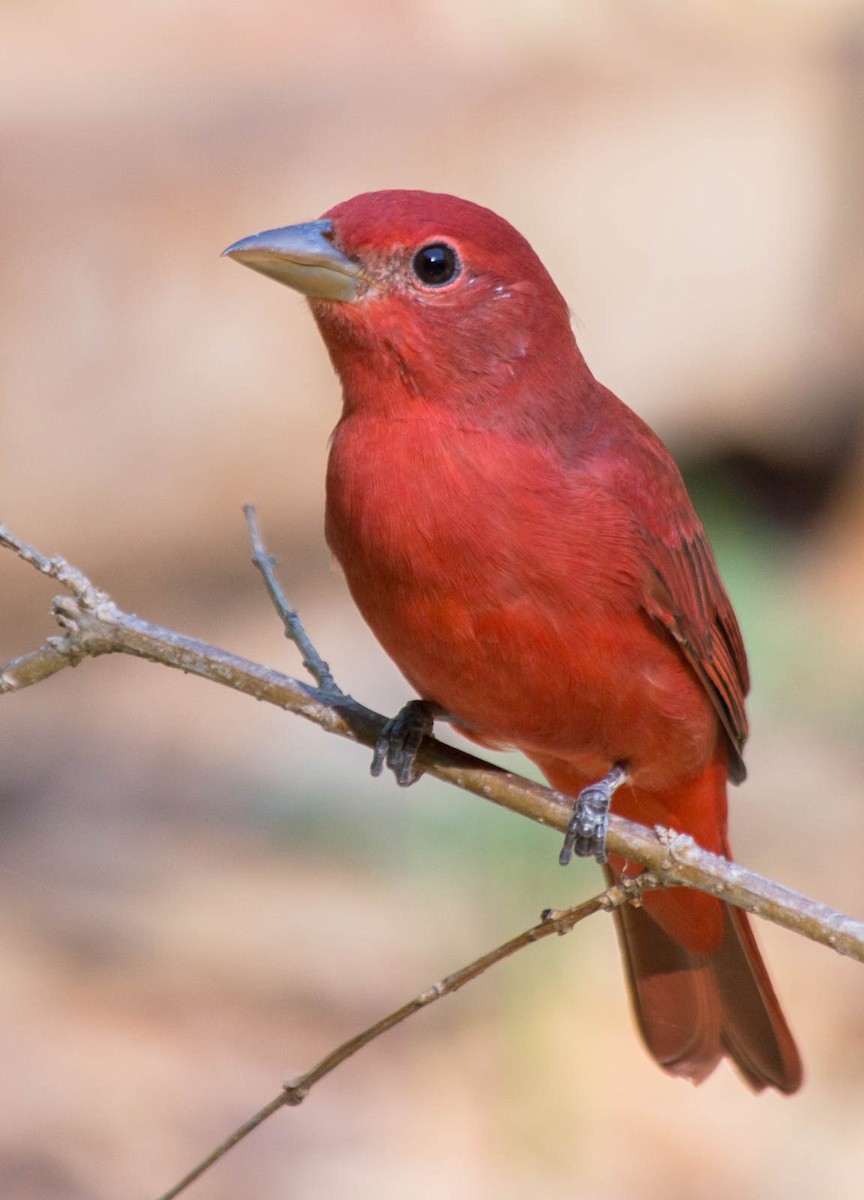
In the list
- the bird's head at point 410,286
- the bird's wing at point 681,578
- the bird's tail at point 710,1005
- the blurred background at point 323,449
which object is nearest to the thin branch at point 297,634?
the bird's head at point 410,286

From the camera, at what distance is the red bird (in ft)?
9.92

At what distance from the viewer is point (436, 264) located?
3.12 m

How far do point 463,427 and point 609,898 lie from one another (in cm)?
A: 96

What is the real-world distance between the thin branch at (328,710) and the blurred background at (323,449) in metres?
2.80

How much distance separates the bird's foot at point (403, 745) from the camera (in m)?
3.30

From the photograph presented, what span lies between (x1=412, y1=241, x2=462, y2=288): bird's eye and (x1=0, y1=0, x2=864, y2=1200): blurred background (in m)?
3.12

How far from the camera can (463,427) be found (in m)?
3.10

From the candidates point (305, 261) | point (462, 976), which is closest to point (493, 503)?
point (305, 261)

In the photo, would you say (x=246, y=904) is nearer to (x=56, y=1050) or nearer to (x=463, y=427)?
(x=56, y=1050)

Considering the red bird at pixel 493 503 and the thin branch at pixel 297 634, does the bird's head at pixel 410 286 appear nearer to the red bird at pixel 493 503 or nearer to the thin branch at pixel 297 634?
the red bird at pixel 493 503

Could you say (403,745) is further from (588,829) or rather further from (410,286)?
(410,286)

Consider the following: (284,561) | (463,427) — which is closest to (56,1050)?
(284,561)

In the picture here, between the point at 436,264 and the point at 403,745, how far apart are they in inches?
38.4

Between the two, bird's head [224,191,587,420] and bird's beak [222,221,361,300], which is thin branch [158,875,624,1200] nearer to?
bird's head [224,191,587,420]
